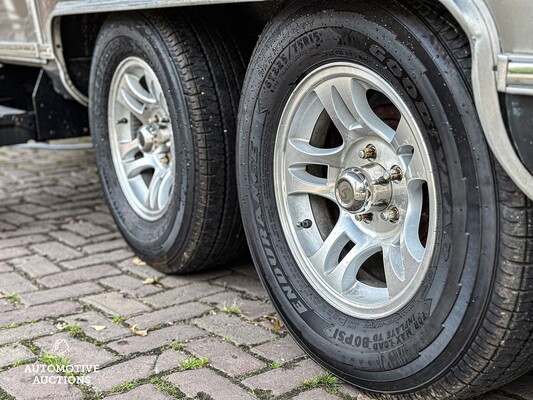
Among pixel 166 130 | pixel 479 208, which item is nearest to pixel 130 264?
pixel 166 130

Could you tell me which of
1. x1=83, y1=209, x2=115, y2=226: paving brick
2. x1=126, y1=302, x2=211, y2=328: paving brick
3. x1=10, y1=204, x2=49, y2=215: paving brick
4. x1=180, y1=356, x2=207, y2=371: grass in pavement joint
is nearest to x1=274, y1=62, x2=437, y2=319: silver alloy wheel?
x1=180, y1=356, x2=207, y2=371: grass in pavement joint

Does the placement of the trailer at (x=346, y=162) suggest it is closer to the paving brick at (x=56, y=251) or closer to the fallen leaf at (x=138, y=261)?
the fallen leaf at (x=138, y=261)

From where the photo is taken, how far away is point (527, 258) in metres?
1.85

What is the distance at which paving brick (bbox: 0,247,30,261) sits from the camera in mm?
3887

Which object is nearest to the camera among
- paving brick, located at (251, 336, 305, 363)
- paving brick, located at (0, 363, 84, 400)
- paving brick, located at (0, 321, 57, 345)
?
paving brick, located at (0, 363, 84, 400)

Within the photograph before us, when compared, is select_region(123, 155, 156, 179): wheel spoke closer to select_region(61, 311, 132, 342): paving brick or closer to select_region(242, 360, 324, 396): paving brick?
select_region(61, 311, 132, 342): paving brick

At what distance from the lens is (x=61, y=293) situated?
11.0 feet

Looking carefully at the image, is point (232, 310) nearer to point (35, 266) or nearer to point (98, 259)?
point (98, 259)

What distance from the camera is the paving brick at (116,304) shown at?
123 inches

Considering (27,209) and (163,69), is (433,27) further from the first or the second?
(27,209)

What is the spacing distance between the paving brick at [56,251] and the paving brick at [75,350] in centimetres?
101

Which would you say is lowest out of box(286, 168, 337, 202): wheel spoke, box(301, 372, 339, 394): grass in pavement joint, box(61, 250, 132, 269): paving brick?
box(301, 372, 339, 394): grass in pavement joint

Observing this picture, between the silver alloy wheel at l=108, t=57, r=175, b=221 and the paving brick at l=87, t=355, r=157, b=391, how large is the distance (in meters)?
0.98

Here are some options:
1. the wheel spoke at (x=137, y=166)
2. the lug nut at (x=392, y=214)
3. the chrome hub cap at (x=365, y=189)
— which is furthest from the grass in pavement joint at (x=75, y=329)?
the lug nut at (x=392, y=214)
